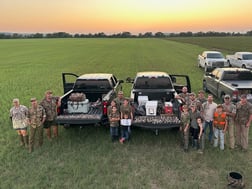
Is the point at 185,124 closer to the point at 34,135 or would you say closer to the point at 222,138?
the point at 222,138

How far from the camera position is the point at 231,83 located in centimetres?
1141

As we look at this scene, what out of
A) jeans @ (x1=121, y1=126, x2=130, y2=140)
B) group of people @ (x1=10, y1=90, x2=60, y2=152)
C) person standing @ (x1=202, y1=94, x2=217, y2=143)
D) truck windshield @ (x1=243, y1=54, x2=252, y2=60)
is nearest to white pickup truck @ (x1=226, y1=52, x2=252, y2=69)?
truck windshield @ (x1=243, y1=54, x2=252, y2=60)

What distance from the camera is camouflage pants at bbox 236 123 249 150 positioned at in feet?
24.0

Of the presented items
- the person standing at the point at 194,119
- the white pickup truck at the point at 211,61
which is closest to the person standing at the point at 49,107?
the person standing at the point at 194,119

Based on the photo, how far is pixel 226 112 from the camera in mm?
7195

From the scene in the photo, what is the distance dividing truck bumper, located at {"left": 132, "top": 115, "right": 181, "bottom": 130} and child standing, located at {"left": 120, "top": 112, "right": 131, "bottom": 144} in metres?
0.17

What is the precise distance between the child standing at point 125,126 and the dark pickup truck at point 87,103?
1.98 ft

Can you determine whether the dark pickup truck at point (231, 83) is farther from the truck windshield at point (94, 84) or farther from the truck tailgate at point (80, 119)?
the truck tailgate at point (80, 119)

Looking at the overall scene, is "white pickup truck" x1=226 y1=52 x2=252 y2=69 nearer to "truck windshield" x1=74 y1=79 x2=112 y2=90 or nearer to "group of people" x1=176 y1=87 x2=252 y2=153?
"truck windshield" x1=74 y1=79 x2=112 y2=90

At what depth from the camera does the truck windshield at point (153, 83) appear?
32.0 ft

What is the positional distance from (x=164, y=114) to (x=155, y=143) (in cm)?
89

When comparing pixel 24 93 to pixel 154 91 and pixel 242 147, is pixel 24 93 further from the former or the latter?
pixel 242 147

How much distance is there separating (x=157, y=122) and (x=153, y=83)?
255cm

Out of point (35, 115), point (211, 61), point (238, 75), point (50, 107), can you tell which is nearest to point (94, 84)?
point (50, 107)
